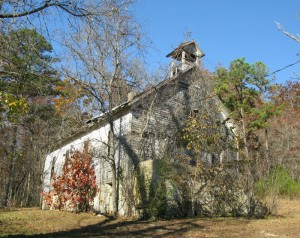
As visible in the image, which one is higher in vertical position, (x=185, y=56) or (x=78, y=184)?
(x=185, y=56)

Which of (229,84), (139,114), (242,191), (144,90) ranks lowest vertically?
(242,191)

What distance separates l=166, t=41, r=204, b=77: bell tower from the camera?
17.8 meters

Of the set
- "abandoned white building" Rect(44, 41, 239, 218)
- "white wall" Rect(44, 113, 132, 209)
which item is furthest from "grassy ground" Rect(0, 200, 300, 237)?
"white wall" Rect(44, 113, 132, 209)

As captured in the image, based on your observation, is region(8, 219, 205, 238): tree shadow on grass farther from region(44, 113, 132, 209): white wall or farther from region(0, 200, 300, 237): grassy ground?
region(44, 113, 132, 209): white wall

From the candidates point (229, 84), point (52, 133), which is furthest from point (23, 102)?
point (229, 84)

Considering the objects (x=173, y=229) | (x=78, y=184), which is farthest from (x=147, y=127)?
(x=173, y=229)

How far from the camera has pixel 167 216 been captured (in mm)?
12930

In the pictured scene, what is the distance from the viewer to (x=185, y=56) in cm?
1919

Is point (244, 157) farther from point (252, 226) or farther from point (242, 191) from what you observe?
point (252, 226)

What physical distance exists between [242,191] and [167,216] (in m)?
2.96

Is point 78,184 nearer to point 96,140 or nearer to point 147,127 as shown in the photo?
point 96,140

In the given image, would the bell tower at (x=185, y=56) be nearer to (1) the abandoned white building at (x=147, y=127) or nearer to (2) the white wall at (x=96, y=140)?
(1) the abandoned white building at (x=147, y=127)

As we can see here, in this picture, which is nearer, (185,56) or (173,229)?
(173,229)

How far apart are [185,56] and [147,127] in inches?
188
